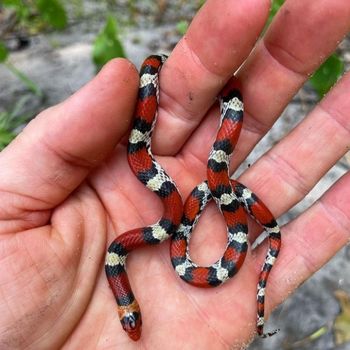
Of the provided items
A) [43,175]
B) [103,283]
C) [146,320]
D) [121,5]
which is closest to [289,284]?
[146,320]

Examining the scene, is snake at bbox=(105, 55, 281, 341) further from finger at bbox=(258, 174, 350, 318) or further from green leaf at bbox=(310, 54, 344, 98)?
green leaf at bbox=(310, 54, 344, 98)

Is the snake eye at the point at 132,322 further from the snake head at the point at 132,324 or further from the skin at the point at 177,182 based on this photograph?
the skin at the point at 177,182

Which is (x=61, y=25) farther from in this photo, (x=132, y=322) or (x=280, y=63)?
(x=132, y=322)

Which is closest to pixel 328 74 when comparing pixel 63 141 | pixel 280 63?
pixel 280 63

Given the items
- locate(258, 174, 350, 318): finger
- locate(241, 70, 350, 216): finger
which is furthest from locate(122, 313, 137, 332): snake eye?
locate(241, 70, 350, 216): finger

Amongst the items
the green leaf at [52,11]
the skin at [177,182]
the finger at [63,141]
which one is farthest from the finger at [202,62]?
the green leaf at [52,11]

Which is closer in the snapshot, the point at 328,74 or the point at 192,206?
the point at 192,206

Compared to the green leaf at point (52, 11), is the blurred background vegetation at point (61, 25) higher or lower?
lower
